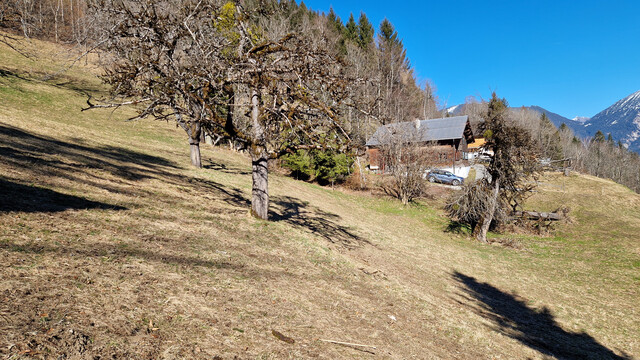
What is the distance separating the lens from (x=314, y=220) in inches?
605

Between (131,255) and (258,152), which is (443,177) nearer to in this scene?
(258,152)

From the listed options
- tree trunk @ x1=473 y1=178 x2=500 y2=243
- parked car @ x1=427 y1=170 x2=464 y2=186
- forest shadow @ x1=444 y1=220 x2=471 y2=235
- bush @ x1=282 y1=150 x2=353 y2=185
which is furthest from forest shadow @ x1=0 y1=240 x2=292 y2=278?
parked car @ x1=427 y1=170 x2=464 y2=186

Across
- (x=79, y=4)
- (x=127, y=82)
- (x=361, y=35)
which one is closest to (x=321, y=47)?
(x=127, y=82)

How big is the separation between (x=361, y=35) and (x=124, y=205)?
72.8 meters

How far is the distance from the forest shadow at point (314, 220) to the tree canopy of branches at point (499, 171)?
30.5ft

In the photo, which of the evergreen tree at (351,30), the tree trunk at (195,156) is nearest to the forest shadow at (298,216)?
the tree trunk at (195,156)

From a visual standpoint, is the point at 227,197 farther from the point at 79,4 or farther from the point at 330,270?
the point at 79,4

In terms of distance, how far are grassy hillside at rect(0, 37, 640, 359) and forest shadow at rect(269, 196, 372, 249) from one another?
12 cm

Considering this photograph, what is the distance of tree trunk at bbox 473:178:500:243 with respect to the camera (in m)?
19.6

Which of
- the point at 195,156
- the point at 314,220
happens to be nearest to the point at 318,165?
the point at 195,156

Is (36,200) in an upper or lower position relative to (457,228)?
upper

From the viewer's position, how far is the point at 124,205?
8.43 meters

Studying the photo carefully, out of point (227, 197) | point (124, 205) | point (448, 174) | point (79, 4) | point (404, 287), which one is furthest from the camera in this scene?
point (79, 4)

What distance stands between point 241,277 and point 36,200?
16.1 feet
